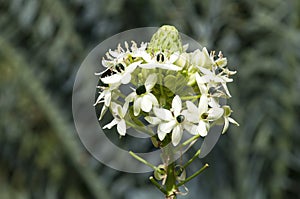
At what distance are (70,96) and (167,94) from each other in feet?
4.47

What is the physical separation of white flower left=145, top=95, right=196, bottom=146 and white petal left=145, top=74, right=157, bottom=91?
0.02 metres

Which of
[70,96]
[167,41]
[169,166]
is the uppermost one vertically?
[70,96]

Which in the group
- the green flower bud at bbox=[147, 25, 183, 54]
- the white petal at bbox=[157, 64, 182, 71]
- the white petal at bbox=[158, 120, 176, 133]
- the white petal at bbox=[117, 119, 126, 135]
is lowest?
the white petal at bbox=[158, 120, 176, 133]

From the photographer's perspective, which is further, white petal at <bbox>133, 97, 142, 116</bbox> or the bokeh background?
the bokeh background

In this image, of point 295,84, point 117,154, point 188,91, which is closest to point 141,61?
point 188,91

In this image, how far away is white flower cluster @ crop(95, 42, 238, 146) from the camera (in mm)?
579

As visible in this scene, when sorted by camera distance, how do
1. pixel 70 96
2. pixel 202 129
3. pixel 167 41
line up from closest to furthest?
pixel 202 129 < pixel 167 41 < pixel 70 96

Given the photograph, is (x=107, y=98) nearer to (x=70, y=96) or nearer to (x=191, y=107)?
(x=191, y=107)

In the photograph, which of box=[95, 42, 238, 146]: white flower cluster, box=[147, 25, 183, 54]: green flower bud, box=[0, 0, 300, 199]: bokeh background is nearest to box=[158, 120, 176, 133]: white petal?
box=[95, 42, 238, 146]: white flower cluster

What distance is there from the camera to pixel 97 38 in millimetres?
2010

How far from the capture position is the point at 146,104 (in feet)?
1.89

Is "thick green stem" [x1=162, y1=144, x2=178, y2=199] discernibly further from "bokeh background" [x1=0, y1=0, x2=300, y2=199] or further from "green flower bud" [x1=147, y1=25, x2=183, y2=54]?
"bokeh background" [x1=0, y1=0, x2=300, y2=199]

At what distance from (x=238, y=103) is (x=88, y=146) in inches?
19.5

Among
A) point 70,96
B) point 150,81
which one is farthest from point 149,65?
point 70,96
